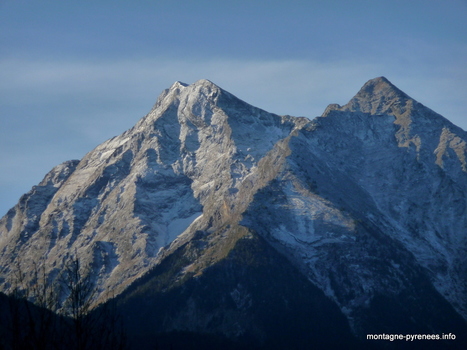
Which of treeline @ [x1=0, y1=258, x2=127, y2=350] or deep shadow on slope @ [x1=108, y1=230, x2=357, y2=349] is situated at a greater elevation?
deep shadow on slope @ [x1=108, y1=230, x2=357, y2=349]

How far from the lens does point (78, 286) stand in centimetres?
6347

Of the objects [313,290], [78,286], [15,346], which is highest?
[313,290]

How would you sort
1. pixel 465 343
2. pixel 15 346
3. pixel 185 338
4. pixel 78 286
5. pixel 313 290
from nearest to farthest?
1. pixel 15 346
2. pixel 78 286
3. pixel 185 338
4. pixel 465 343
5. pixel 313 290

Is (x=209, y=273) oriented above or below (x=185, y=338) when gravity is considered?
above

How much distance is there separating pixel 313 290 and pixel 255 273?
1510 cm

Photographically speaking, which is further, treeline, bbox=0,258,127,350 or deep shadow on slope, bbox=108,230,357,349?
deep shadow on slope, bbox=108,230,357,349

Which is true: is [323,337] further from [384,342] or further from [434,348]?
[434,348]

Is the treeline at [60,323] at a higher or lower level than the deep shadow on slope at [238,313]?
lower

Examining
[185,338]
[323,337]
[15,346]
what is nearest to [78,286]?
[15,346]

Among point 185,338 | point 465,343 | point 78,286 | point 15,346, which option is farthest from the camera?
point 465,343

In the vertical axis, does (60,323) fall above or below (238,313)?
below

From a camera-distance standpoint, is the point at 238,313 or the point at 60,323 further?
the point at 238,313

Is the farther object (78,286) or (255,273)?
(255,273)

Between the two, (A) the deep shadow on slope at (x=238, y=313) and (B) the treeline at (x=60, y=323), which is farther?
(A) the deep shadow on slope at (x=238, y=313)
